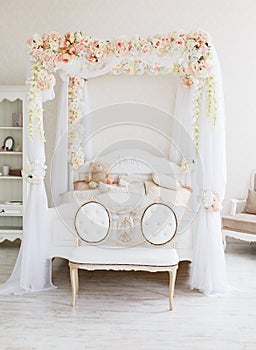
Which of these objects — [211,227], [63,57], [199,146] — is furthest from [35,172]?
[211,227]

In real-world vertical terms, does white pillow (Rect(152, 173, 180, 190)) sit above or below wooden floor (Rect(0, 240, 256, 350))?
above

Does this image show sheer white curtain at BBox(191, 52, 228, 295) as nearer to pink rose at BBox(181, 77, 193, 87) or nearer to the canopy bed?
the canopy bed

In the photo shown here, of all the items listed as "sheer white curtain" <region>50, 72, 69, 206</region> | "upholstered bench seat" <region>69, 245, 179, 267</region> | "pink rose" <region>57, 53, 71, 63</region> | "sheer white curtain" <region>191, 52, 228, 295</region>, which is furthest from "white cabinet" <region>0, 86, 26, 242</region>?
"sheer white curtain" <region>191, 52, 228, 295</region>

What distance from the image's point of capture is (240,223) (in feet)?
20.8

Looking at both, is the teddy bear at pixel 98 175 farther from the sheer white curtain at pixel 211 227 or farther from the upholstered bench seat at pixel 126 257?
the upholstered bench seat at pixel 126 257

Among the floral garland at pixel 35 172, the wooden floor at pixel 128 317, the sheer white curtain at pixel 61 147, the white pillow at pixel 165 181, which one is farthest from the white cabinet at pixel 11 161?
the floral garland at pixel 35 172

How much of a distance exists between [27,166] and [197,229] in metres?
1.67

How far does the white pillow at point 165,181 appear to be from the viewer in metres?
6.45

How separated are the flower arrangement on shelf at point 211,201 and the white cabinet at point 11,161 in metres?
2.72

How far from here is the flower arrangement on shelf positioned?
4.68 m

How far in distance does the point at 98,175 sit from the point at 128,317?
281cm

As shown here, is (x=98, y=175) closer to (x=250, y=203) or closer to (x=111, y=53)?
(x=250, y=203)

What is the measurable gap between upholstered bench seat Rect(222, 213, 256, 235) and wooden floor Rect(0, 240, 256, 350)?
103 cm

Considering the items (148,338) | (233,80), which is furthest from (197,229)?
(233,80)
